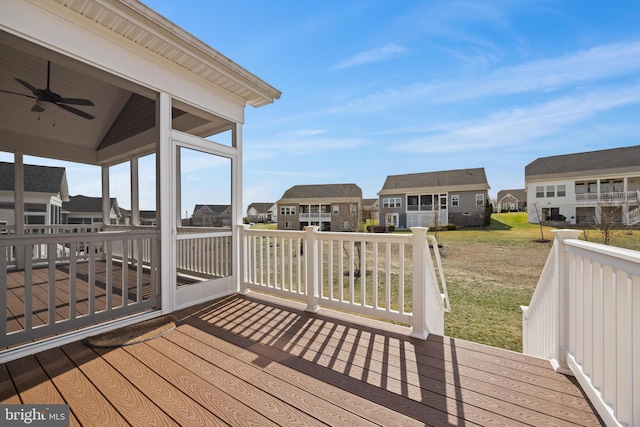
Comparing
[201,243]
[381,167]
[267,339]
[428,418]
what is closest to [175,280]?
[201,243]

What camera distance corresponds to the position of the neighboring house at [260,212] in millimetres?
42781

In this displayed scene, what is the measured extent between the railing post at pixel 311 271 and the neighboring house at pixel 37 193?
4.54 m

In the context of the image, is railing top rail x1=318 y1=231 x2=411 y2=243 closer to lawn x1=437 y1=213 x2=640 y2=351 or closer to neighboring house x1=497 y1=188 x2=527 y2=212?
lawn x1=437 y1=213 x2=640 y2=351

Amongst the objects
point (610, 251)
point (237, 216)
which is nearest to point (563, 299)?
point (610, 251)

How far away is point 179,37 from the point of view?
282cm

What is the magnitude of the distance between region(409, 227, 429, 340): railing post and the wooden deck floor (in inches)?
5.5

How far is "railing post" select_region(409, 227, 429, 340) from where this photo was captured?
250cm

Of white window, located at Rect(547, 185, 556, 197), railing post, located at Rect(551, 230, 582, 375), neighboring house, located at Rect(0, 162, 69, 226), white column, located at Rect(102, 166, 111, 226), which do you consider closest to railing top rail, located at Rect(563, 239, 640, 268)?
railing post, located at Rect(551, 230, 582, 375)

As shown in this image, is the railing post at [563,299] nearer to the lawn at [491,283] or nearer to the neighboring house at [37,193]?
the lawn at [491,283]

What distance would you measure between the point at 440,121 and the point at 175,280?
20045 mm

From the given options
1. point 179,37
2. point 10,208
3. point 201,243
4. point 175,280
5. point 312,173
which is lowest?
point 175,280

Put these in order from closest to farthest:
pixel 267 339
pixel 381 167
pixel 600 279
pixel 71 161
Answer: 1. pixel 600 279
2. pixel 267 339
3. pixel 71 161
4. pixel 381 167

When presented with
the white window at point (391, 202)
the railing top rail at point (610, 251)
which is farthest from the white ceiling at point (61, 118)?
the white window at point (391, 202)

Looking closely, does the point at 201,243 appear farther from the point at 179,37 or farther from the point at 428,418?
the point at 428,418
